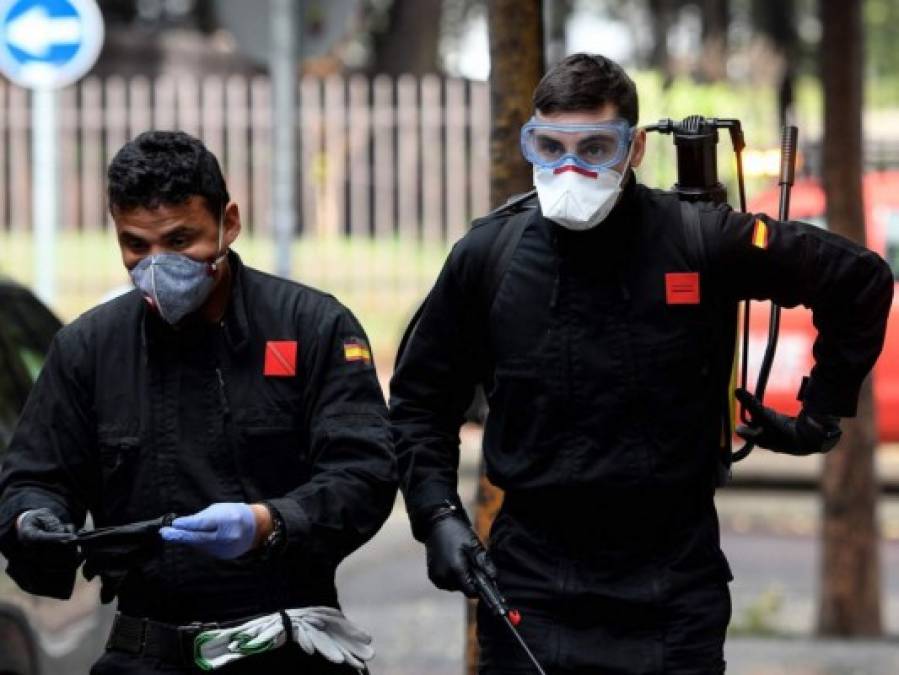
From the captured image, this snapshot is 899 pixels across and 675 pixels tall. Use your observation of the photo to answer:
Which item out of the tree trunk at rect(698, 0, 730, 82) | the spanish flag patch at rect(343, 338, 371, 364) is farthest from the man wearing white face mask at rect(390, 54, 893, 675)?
the tree trunk at rect(698, 0, 730, 82)

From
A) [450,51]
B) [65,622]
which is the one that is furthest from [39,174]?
[450,51]

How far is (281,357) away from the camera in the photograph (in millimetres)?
3764

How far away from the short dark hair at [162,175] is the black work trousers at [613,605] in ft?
2.80

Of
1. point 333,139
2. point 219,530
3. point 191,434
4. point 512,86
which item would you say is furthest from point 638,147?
Answer: point 333,139

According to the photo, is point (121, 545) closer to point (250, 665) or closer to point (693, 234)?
point (250, 665)

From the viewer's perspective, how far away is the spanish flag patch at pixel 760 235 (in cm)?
391

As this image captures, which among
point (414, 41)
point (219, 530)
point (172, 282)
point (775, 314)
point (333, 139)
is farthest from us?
point (414, 41)

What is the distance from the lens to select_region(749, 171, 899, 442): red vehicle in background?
12375 millimetres

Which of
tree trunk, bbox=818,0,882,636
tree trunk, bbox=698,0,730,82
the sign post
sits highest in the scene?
tree trunk, bbox=698,0,730,82

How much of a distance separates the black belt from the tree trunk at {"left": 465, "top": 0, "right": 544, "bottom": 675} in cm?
188

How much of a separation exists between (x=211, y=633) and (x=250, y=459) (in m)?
0.31

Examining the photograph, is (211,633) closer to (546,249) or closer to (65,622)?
(546,249)

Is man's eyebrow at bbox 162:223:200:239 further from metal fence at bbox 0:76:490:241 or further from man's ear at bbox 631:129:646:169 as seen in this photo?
metal fence at bbox 0:76:490:241

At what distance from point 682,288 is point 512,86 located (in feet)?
5.81
